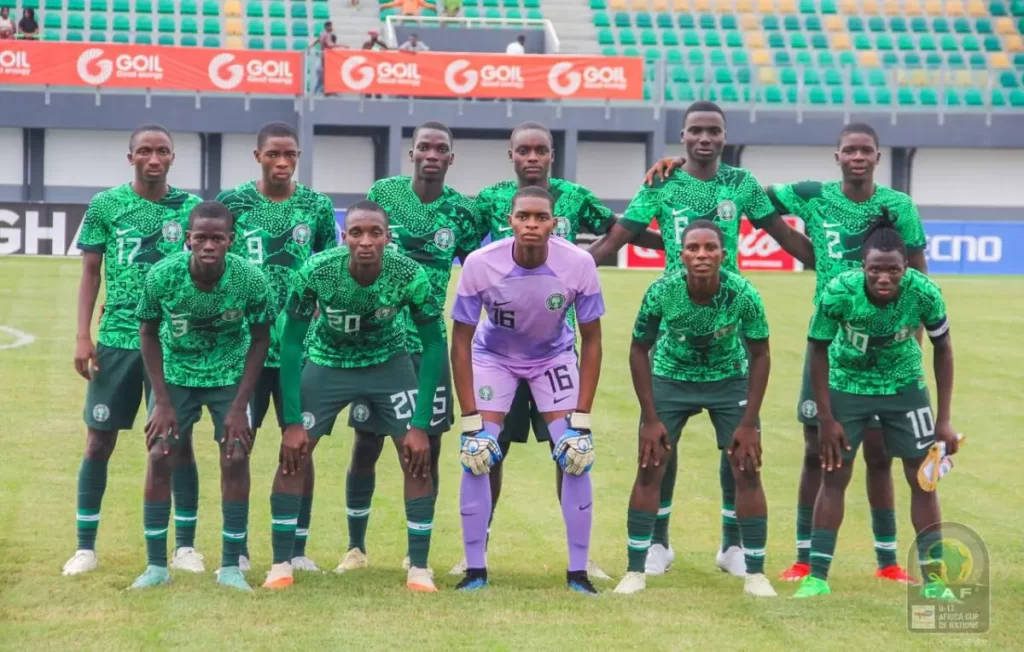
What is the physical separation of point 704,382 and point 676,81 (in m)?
29.9

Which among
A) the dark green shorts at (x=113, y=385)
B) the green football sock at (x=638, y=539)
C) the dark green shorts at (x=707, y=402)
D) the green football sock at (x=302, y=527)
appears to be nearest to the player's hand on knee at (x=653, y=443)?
the dark green shorts at (x=707, y=402)

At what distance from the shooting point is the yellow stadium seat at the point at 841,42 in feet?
129

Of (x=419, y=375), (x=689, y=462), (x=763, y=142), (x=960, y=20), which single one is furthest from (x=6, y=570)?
(x=960, y=20)

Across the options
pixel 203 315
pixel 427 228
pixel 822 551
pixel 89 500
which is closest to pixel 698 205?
pixel 427 228

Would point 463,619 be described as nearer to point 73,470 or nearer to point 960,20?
point 73,470

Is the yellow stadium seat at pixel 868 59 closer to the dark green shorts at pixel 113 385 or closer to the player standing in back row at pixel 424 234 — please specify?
the player standing in back row at pixel 424 234

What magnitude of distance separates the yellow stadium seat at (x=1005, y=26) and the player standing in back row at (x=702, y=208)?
117ft

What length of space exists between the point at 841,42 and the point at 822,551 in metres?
34.1

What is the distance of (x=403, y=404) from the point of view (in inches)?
289

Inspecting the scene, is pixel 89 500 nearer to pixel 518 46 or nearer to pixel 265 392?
pixel 265 392

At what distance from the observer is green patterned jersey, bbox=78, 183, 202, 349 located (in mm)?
7543

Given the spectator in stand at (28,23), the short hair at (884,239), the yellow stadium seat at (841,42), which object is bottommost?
the short hair at (884,239)

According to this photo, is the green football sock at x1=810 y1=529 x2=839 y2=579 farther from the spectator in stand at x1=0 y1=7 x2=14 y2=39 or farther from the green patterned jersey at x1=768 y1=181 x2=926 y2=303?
the spectator in stand at x1=0 y1=7 x2=14 y2=39

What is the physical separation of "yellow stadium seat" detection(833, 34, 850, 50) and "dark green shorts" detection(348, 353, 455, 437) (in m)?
33.7
